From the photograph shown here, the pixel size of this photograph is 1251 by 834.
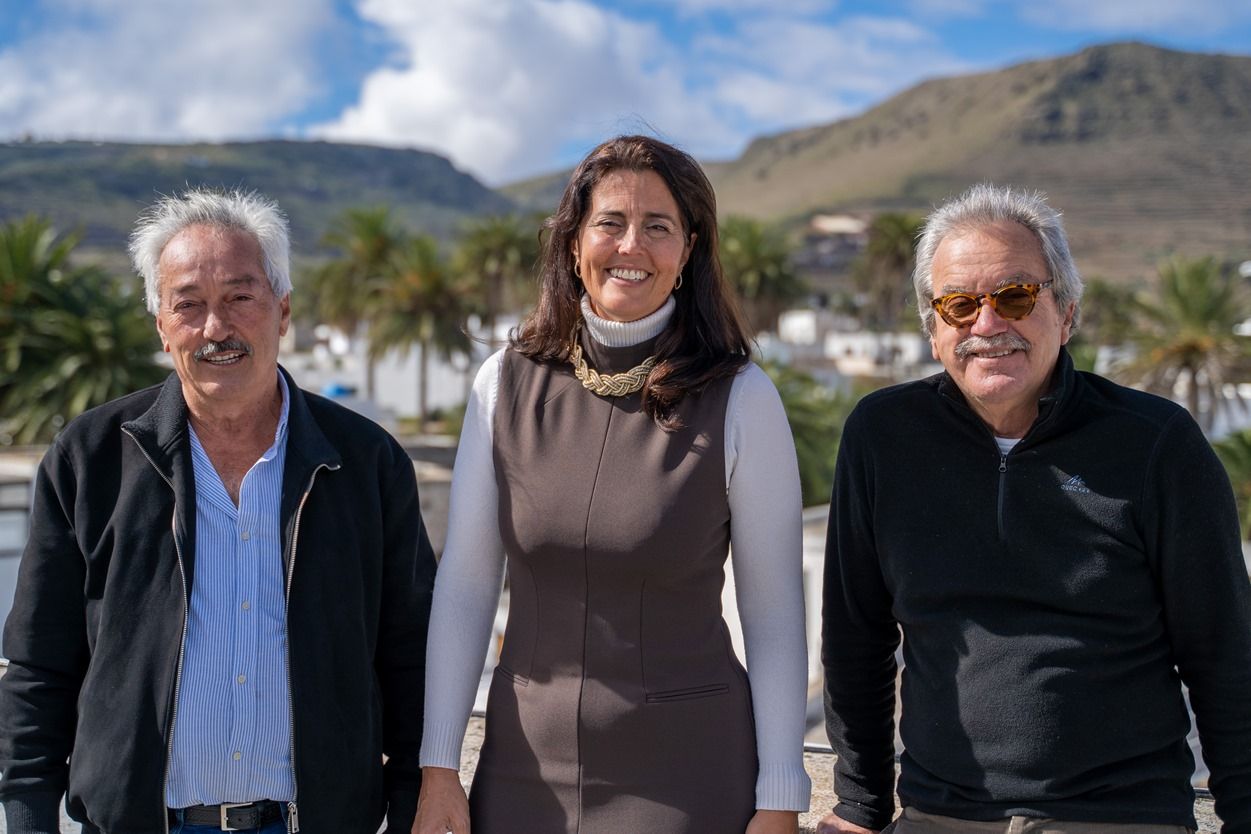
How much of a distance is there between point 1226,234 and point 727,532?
418 feet

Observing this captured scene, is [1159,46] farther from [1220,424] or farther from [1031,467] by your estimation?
[1031,467]

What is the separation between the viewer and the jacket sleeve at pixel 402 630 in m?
2.55

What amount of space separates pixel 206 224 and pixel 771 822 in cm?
167

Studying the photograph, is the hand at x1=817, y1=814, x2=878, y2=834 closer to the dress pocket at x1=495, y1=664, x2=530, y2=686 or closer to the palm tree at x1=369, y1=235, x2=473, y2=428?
the dress pocket at x1=495, y1=664, x2=530, y2=686

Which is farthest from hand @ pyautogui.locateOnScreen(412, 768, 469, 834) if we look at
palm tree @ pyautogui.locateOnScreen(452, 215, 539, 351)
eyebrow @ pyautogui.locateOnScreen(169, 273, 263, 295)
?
palm tree @ pyautogui.locateOnScreen(452, 215, 539, 351)

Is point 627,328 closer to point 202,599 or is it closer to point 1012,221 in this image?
point 1012,221

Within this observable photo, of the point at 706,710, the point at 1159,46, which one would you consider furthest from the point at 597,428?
the point at 1159,46

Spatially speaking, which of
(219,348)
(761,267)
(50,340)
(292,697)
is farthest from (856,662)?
(761,267)

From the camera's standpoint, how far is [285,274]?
8.39 feet

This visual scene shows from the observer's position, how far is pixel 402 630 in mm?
2576

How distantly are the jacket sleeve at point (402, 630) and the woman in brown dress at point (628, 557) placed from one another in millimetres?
202

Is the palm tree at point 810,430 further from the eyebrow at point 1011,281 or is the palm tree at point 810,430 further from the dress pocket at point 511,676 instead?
the dress pocket at point 511,676

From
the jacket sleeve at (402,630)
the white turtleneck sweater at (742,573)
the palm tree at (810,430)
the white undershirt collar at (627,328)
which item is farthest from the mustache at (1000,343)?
the palm tree at (810,430)

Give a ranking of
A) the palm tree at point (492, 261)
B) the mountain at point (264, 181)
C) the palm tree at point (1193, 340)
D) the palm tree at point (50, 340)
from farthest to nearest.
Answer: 1. the mountain at point (264, 181)
2. the palm tree at point (492, 261)
3. the palm tree at point (1193, 340)
4. the palm tree at point (50, 340)
